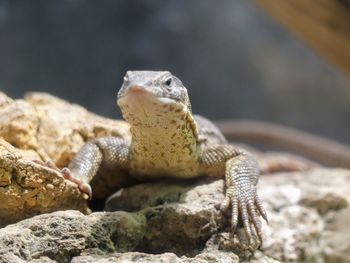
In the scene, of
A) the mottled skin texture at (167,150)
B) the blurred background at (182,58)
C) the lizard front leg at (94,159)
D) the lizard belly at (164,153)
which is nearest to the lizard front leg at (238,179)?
the mottled skin texture at (167,150)

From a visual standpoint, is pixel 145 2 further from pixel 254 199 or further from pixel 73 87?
pixel 254 199

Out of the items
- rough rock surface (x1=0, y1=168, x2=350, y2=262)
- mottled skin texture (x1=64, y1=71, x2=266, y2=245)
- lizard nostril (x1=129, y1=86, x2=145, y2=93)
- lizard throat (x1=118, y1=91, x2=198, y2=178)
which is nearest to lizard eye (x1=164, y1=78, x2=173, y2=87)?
mottled skin texture (x1=64, y1=71, x2=266, y2=245)

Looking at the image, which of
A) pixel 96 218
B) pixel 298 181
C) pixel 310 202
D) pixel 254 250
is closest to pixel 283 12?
pixel 298 181

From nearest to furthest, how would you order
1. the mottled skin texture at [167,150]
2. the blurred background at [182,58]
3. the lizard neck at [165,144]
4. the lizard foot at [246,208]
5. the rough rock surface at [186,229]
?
1. the rough rock surface at [186,229]
2. the mottled skin texture at [167,150]
3. the lizard foot at [246,208]
4. the lizard neck at [165,144]
5. the blurred background at [182,58]

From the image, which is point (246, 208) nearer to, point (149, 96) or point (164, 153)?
point (164, 153)

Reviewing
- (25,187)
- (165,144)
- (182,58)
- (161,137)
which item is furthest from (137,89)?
(182,58)

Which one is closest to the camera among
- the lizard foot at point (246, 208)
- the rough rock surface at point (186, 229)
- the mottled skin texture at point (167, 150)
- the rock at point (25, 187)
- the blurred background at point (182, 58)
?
the rough rock surface at point (186, 229)

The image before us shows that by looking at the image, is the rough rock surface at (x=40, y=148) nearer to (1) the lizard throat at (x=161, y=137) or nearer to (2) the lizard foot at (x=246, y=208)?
(1) the lizard throat at (x=161, y=137)
